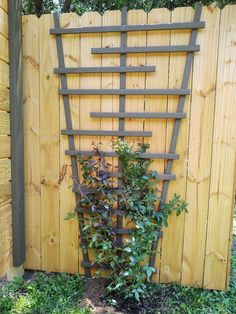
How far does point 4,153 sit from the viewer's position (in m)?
1.58

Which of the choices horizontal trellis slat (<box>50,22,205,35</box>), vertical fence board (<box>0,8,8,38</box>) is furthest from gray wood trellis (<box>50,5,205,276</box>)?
vertical fence board (<box>0,8,8,38</box>)

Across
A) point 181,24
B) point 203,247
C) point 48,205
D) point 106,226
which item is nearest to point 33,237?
point 48,205

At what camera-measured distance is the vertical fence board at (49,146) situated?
168 cm

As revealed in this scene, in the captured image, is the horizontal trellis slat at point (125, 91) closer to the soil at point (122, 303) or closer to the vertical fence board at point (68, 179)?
the vertical fence board at point (68, 179)

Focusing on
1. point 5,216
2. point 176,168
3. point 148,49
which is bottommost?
point 5,216

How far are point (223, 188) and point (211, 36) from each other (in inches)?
37.2

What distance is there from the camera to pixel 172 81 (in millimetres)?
1571

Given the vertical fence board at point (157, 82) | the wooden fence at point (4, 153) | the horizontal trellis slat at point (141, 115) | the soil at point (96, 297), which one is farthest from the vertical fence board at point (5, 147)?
the soil at point (96, 297)

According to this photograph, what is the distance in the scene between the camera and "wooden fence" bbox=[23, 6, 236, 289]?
→ 1529 mm

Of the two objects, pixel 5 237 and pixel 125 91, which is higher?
pixel 125 91

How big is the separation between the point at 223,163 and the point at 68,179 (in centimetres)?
105

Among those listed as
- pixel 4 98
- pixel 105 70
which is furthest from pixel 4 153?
pixel 105 70

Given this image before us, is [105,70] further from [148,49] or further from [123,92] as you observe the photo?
[148,49]

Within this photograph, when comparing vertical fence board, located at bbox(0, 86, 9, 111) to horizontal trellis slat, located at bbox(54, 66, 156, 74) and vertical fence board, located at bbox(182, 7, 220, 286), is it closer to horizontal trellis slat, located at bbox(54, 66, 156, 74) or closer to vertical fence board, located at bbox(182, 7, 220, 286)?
horizontal trellis slat, located at bbox(54, 66, 156, 74)
